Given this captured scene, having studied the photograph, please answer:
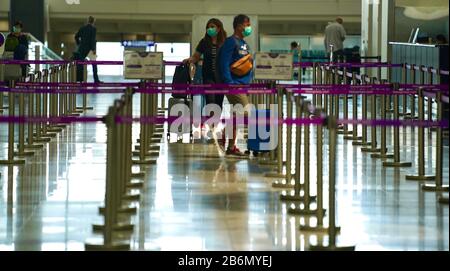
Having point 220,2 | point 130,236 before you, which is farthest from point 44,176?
point 220,2

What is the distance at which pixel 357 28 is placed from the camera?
47000 millimetres

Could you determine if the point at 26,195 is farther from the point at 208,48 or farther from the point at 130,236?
the point at 208,48

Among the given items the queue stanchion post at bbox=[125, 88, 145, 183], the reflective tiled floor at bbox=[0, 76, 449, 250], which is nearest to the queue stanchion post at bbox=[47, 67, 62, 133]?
the reflective tiled floor at bbox=[0, 76, 449, 250]

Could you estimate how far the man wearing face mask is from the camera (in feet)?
54.4

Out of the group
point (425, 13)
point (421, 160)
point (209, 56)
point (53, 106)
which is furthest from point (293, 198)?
point (425, 13)

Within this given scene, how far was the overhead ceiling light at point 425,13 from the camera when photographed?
30.9m

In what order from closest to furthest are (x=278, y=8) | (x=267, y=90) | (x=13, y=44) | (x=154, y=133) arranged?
(x=267, y=90), (x=154, y=133), (x=13, y=44), (x=278, y=8)

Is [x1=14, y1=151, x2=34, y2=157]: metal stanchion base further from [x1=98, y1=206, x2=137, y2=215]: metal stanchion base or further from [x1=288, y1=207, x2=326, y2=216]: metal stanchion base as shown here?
[x1=288, y1=207, x2=326, y2=216]: metal stanchion base

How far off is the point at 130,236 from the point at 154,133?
9645mm

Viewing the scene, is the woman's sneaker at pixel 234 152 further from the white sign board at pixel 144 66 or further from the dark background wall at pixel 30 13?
the dark background wall at pixel 30 13

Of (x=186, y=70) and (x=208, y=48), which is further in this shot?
(x=186, y=70)

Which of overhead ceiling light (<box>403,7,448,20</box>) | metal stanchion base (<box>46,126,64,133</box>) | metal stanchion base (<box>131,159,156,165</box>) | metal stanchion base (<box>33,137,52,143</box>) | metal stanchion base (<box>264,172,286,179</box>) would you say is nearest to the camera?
metal stanchion base (<box>264,172,286,179</box>)

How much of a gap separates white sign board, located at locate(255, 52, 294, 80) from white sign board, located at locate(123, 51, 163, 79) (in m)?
1.59

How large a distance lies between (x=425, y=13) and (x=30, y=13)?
15.4 m
